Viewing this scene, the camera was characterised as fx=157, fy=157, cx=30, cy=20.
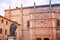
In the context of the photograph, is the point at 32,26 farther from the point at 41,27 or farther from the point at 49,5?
the point at 49,5

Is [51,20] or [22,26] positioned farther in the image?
[22,26]

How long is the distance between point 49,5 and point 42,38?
25.8ft

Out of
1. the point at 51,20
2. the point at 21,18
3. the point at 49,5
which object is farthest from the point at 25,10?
the point at 51,20

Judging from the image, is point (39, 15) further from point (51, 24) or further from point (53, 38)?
point (53, 38)

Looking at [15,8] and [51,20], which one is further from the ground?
[15,8]

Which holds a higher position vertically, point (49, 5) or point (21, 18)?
point (49, 5)

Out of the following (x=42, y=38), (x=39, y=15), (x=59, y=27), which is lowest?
(x=42, y=38)

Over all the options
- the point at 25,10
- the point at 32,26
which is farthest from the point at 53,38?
the point at 25,10

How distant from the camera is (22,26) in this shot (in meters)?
35.5

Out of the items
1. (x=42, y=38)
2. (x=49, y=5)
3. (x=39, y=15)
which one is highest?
(x=49, y=5)

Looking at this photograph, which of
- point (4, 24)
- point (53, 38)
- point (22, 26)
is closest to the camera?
point (53, 38)

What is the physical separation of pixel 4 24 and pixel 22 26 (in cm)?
476

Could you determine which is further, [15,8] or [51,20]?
[15,8]

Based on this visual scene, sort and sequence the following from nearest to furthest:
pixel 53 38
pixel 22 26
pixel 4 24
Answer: pixel 53 38 < pixel 4 24 < pixel 22 26
